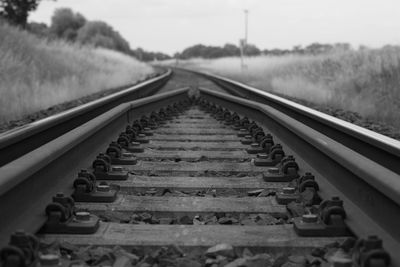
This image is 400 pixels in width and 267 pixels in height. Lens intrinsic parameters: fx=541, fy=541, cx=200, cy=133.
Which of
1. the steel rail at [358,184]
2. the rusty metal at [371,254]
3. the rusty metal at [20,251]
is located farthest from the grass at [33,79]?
the rusty metal at [371,254]

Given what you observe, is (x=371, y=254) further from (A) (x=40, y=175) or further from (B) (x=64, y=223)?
(A) (x=40, y=175)

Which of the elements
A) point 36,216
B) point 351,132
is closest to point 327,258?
point 36,216

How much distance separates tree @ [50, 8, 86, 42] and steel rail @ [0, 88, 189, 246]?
85.3 meters

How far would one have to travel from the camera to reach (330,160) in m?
3.36

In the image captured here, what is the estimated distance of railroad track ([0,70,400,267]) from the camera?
7.61ft

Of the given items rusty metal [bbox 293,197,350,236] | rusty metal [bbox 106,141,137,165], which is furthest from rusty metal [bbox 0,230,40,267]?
rusty metal [bbox 106,141,137,165]

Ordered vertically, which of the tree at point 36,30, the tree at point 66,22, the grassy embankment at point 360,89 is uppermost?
the tree at point 66,22

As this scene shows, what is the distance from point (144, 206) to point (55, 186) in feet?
1.75

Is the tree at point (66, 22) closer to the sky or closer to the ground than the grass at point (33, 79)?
closer to the sky

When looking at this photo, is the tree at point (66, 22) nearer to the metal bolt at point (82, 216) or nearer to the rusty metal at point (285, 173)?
the rusty metal at point (285, 173)

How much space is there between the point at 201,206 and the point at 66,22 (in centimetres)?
9110

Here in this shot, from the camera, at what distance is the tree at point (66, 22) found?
8750cm

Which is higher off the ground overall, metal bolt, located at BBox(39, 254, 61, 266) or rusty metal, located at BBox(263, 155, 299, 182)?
metal bolt, located at BBox(39, 254, 61, 266)

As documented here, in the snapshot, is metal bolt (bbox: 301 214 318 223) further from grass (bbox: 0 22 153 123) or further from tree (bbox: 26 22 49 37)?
tree (bbox: 26 22 49 37)
